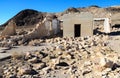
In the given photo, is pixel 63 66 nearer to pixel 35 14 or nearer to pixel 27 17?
pixel 27 17

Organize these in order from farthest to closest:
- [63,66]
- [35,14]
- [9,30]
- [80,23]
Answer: [35,14], [9,30], [80,23], [63,66]

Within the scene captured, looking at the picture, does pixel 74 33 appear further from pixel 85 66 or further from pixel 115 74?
pixel 115 74

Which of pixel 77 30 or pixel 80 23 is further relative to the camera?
pixel 77 30

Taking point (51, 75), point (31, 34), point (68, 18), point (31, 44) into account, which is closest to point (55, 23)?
point (68, 18)

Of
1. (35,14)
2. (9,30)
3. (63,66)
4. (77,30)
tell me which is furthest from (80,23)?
(35,14)

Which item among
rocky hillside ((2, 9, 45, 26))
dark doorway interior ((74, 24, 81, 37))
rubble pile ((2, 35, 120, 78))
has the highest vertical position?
rocky hillside ((2, 9, 45, 26))

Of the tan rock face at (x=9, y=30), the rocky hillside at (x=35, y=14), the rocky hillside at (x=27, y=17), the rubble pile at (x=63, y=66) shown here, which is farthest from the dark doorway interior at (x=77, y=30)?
the rocky hillside at (x=27, y=17)

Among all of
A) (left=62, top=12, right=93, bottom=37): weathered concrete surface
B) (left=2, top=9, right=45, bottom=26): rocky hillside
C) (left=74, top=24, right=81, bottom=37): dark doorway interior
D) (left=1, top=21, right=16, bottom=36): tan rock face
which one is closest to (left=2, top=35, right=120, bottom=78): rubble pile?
(left=62, top=12, right=93, bottom=37): weathered concrete surface

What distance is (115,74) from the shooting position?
9.39 m

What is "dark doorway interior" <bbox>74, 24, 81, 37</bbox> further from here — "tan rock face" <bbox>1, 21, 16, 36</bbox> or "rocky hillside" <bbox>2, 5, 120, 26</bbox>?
"rocky hillside" <bbox>2, 5, 120, 26</bbox>

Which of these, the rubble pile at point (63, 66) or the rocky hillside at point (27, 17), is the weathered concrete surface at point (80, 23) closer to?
the rubble pile at point (63, 66)

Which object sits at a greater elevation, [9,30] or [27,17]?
[27,17]

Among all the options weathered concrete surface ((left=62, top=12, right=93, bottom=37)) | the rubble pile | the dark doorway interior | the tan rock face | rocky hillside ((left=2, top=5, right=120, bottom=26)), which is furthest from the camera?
rocky hillside ((left=2, top=5, right=120, bottom=26))

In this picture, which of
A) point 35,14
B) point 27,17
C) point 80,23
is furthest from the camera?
point 35,14
